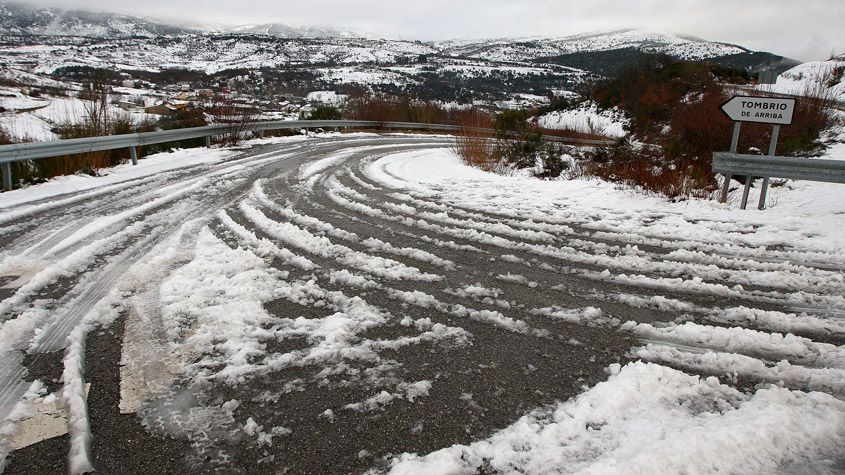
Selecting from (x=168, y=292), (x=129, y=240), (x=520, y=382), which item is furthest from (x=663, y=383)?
(x=129, y=240)

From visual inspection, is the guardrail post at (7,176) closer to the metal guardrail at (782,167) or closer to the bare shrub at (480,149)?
the bare shrub at (480,149)

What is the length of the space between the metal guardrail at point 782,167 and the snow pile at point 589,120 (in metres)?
21.3

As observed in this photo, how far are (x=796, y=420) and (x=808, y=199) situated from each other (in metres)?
7.73

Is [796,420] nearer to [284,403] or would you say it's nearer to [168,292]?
[284,403]

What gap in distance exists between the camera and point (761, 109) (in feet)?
23.1

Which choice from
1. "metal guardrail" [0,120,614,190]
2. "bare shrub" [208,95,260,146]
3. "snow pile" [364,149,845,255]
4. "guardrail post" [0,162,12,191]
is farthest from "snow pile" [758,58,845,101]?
"guardrail post" [0,162,12,191]

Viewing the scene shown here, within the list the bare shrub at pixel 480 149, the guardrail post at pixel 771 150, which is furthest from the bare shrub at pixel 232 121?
the guardrail post at pixel 771 150

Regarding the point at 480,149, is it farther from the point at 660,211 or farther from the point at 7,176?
the point at 7,176

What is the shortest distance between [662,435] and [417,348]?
1.56 metres

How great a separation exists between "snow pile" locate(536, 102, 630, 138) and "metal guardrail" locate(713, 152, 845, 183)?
21.3 metres

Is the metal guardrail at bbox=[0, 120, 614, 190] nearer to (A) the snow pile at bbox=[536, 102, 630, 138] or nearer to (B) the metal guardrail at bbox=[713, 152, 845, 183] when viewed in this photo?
(A) the snow pile at bbox=[536, 102, 630, 138]

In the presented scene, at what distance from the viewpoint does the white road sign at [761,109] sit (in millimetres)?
6812

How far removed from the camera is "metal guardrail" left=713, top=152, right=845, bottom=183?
6645mm

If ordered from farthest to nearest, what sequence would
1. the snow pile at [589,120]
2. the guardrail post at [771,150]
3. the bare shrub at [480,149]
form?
the snow pile at [589,120] < the bare shrub at [480,149] < the guardrail post at [771,150]
